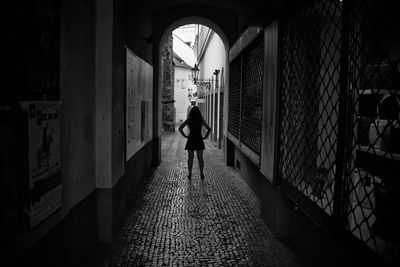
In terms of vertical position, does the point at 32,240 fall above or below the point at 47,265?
above

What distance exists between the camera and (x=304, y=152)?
4957mm

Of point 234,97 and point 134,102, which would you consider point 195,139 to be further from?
point 134,102

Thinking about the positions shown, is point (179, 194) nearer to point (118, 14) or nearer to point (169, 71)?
point (118, 14)

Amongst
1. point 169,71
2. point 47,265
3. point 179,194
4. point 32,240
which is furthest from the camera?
point 169,71

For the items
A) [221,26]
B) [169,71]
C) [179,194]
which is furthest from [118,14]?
[169,71]

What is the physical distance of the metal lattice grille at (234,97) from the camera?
10.8 m

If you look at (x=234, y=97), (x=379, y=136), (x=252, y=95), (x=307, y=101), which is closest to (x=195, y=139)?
(x=252, y=95)

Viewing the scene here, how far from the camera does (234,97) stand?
11.7 m

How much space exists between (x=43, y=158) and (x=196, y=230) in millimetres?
3229

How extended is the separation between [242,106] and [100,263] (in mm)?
6274

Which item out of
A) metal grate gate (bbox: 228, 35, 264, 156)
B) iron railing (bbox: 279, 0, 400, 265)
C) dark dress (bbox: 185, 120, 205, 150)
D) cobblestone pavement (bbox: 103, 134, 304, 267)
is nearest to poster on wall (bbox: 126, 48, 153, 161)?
cobblestone pavement (bbox: 103, 134, 304, 267)

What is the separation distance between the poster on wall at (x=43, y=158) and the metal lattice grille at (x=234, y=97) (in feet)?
24.5

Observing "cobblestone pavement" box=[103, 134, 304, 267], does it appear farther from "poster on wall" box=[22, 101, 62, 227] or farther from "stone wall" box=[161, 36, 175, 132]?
"stone wall" box=[161, 36, 175, 132]

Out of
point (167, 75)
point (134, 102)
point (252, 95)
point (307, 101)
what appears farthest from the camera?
point (167, 75)
